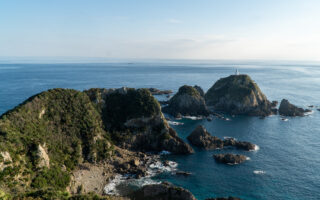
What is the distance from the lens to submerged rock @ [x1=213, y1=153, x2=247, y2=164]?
2655 inches

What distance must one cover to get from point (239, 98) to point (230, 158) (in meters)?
67.0

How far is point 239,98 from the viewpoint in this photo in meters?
127

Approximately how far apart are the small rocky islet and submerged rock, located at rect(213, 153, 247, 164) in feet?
1.06

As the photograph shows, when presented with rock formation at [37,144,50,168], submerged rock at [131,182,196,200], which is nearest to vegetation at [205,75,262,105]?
submerged rock at [131,182,196,200]

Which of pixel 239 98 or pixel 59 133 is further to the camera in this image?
pixel 239 98

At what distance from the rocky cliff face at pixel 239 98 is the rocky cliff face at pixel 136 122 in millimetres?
62745

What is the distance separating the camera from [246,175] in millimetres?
60344

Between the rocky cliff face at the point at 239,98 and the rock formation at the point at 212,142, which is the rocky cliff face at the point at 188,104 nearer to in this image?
the rocky cliff face at the point at 239,98

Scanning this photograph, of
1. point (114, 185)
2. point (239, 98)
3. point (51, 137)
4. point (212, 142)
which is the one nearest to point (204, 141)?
point (212, 142)

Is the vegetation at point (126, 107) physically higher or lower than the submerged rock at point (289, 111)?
higher

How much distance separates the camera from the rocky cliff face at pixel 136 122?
7538cm

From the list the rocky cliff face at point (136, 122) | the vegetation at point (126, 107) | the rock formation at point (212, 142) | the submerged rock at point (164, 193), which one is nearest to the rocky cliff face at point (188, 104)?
the rock formation at point (212, 142)

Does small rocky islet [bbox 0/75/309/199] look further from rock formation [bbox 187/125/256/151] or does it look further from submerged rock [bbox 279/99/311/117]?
submerged rock [bbox 279/99/311/117]

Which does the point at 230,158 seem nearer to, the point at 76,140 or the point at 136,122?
the point at 136,122
